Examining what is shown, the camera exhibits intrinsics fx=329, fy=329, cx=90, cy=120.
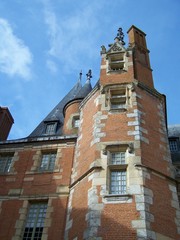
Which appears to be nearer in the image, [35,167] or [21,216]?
[21,216]

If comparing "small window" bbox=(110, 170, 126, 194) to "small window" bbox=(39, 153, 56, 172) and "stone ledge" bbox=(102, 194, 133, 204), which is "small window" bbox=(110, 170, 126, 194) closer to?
"stone ledge" bbox=(102, 194, 133, 204)

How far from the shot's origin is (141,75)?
15961 millimetres

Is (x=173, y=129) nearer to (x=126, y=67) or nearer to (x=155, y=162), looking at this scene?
(x=126, y=67)

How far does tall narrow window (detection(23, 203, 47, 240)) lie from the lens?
11562 mm

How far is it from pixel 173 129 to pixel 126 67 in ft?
20.8

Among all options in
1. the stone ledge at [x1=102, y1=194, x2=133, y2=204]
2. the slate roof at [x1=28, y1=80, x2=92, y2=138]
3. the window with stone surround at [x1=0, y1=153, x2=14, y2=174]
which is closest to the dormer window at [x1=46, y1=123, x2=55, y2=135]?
the slate roof at [x1=28, y1=80, x2=92, y2=138]

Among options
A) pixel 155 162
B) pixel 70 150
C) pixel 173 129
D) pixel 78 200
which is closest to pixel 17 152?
pixel 70 150

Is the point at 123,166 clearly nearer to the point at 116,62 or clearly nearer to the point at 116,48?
the point at 116,62

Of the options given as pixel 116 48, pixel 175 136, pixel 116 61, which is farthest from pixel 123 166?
pixel 175 136

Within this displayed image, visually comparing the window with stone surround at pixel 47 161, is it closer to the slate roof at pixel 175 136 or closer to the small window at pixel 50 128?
the small window at pixel 50 128

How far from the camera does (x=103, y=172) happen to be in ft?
36.8

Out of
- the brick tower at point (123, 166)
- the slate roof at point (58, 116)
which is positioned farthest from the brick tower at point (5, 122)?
the brick tower at point (123, 166)

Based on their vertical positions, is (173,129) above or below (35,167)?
above

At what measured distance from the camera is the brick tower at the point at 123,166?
384 inches
